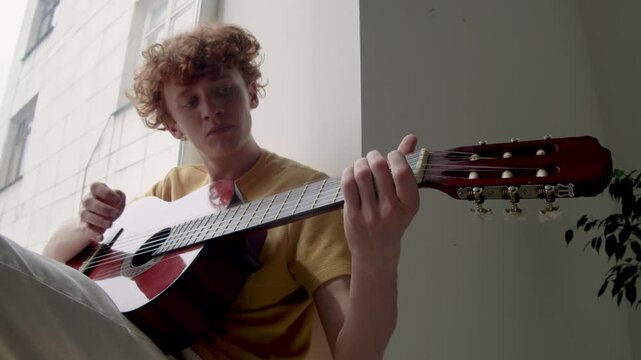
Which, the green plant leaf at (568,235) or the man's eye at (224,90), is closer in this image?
the man's eye at (224,90)

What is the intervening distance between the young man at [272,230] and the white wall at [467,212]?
0.77ft

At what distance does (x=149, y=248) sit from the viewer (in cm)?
90

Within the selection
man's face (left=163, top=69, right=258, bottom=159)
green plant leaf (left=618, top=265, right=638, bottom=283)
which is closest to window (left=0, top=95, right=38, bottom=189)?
man's face (left=163, top=69, right=258, bottom=159)

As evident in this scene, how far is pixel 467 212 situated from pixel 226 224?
64cm

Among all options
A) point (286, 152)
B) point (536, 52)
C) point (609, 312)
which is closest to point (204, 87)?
point (286, 152)

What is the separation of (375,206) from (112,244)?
621mm

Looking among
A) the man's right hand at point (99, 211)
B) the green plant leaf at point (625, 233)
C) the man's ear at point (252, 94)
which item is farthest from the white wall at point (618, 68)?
the man's right hand at point (99, 211)

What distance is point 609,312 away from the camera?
1597mm

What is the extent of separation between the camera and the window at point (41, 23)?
183 cm

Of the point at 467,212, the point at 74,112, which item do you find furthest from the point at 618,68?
the point at 74,112

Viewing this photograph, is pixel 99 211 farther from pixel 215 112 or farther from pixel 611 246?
pixel 611 246

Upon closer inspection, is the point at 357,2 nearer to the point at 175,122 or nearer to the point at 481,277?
the point at 175,122

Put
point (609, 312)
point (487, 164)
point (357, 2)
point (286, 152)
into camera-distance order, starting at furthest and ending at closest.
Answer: point (609, 312) < point (286, 152) < point (357, 2) < point (487, 164)

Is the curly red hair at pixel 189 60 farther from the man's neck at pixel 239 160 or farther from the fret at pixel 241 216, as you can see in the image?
the fret at pixel 241 216
